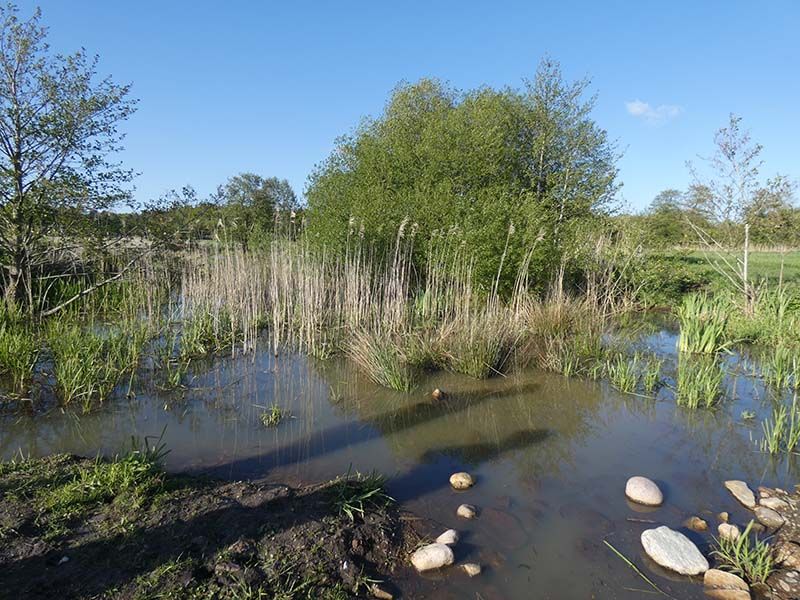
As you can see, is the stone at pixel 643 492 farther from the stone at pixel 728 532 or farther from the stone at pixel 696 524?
the stone at pixel 728 532

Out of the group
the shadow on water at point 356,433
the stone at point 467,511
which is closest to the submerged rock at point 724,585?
the stone at point 467,511

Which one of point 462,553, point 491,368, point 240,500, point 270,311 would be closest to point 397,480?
point 462,553

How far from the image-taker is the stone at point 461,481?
370 cm

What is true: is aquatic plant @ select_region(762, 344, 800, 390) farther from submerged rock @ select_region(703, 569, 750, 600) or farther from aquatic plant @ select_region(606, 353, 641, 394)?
submerged rock @ select_region(703, 569, 750, 600)

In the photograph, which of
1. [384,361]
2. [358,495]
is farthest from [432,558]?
[384,361]

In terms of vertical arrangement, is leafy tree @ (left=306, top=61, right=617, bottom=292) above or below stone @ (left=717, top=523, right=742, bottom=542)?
above

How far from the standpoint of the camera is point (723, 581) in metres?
2.62

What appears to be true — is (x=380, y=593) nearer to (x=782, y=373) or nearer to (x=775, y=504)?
(x=775, y=504)

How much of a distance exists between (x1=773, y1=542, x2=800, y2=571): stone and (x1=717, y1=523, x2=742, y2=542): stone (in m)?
0.21

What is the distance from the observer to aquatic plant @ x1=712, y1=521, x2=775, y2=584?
264cm

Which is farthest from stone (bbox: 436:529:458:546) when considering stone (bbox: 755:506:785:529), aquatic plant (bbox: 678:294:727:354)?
aquatic plant (bbox: 678:294:727:354)

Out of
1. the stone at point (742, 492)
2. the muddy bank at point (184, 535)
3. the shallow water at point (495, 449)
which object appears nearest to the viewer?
the muddy bank at point (184, 535)

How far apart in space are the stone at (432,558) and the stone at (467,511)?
0.50 meters

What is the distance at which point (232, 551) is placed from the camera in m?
2.60
